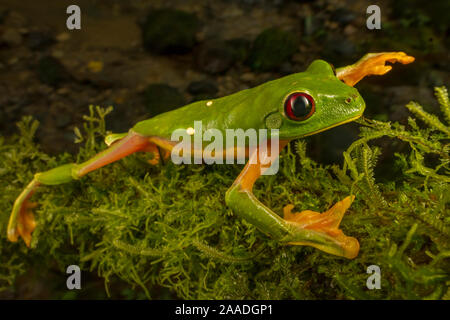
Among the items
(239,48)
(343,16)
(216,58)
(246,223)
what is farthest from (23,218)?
(343,16)

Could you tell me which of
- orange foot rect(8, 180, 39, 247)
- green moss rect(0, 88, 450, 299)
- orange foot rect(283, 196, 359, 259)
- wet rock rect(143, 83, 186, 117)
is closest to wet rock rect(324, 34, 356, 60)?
wet rock rect(143, 83, 186, 117)

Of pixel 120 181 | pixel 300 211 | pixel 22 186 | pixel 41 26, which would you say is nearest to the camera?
pixel 300 211

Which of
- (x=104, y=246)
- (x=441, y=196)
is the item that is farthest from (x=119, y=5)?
(x=441, y=196)

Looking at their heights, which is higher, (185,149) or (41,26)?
(41,26)

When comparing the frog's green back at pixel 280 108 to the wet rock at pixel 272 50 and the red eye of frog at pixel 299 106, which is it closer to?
the red eye of frog at pixel 299 106

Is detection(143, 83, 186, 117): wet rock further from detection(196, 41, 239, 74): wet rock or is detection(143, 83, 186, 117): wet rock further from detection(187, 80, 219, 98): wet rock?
detection(196, 41, 239, 74): wet rock

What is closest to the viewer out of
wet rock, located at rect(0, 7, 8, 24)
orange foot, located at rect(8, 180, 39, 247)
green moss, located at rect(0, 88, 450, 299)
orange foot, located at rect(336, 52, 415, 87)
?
green moss, located at rect(0, 88, 450, 299)
